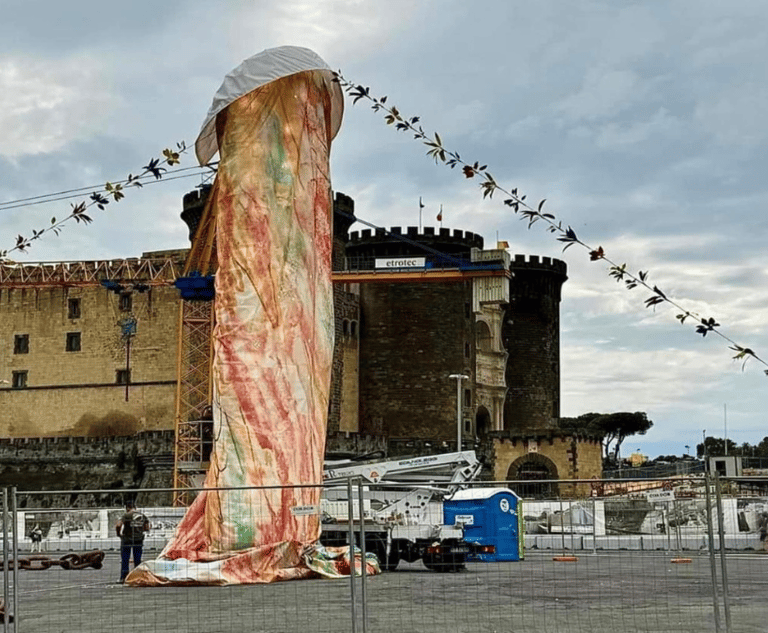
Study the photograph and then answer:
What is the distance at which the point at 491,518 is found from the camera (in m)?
25.8

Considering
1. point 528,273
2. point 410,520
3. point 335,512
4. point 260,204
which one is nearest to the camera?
point 260,204

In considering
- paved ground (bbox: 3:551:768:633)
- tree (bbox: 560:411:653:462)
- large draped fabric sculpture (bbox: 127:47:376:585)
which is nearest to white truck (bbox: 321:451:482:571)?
paved ground (bbox: 3:551:768:633)

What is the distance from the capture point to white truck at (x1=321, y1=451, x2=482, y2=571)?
70.1 feet

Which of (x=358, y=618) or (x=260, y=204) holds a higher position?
(x=260, y=204)

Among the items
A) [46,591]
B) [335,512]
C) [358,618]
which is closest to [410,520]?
[335,512]

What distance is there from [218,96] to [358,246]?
4467cm

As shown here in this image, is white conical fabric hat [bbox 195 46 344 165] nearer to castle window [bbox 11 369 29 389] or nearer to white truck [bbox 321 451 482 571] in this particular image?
white truck [bbox 321 451 482 571]

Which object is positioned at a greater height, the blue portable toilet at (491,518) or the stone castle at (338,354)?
the stone castle at (338,354)

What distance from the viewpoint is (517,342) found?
7106 cm

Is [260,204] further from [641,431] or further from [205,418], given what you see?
[641,431]

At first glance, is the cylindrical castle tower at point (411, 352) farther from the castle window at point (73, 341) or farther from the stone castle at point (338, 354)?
the castle window at point (73, 341)

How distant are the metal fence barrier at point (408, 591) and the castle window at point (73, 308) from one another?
39177 mm

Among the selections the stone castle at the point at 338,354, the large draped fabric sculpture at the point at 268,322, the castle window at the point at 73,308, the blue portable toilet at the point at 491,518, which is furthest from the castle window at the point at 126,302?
the large draped fabric sculpture at the point at 268,322

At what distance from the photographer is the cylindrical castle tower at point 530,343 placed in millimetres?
70812
